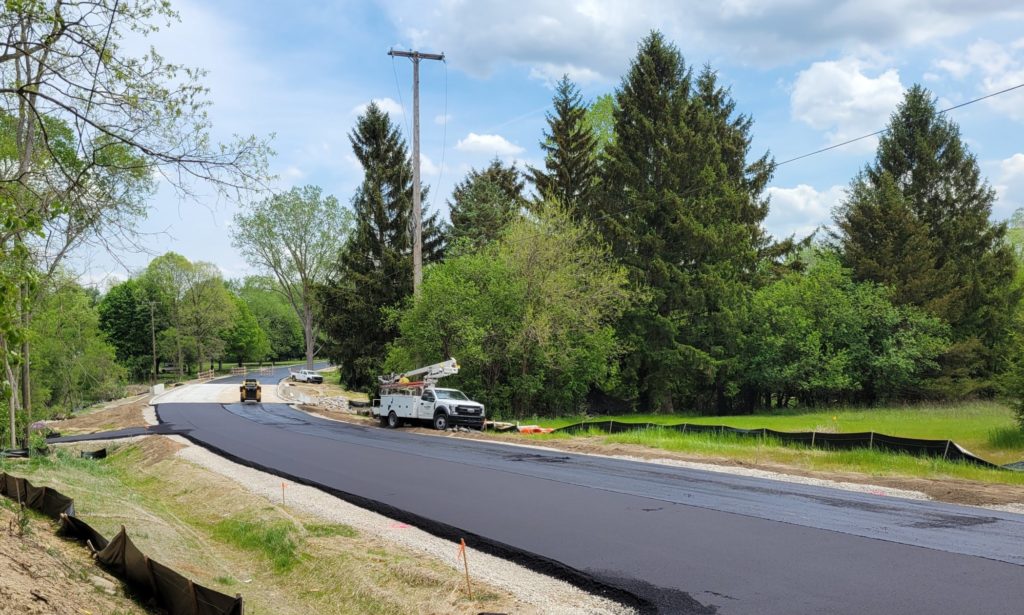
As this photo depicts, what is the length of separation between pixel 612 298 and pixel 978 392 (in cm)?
2418

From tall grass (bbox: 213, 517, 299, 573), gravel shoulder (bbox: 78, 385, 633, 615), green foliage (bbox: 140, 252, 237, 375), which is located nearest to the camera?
gravel shoulder (bbox: 78, 385, 633, 615)

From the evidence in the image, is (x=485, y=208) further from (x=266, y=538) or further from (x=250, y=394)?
(x=266, y=538)

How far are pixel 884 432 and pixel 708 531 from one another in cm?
1898

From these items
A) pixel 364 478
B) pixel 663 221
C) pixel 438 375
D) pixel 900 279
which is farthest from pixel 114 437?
pixel 900 279

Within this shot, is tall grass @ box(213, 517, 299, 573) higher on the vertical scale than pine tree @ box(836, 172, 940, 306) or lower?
lower

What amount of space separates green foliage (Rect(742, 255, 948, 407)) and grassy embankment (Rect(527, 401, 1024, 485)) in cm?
487

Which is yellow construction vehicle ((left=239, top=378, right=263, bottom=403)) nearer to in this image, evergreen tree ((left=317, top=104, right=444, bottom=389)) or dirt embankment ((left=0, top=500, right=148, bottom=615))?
evergreen tree ((left=317, top=104, right=444, bottom=389))

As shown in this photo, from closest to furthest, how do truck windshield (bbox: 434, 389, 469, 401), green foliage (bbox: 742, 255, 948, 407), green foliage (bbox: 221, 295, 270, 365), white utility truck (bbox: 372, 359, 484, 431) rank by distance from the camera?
1. white utility truck (bbox: 372, 359, 484, 431)
2. truck windshield (bbox: 434, 389, 469, 401)
3. green foliage (bbox: 742, 255, 948, 407)
4. green foliage (bbox: 221, 295, 270, 365)

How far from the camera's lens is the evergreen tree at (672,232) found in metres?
41.2

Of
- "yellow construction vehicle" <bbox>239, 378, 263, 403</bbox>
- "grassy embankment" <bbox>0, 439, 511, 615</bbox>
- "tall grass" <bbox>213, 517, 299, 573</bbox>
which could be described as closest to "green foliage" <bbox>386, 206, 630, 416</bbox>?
"yellow construction vehicle" <bbox>239, 378, 263, 403</bbox>

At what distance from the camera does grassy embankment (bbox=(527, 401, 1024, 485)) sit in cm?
1653

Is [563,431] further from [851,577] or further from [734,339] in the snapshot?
[851,577]

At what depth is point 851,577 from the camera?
7676 mm

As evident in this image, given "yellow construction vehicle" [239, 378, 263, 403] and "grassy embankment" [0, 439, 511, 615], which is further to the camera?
"yellow construction vehicle" [239, 378, 263, 403]
